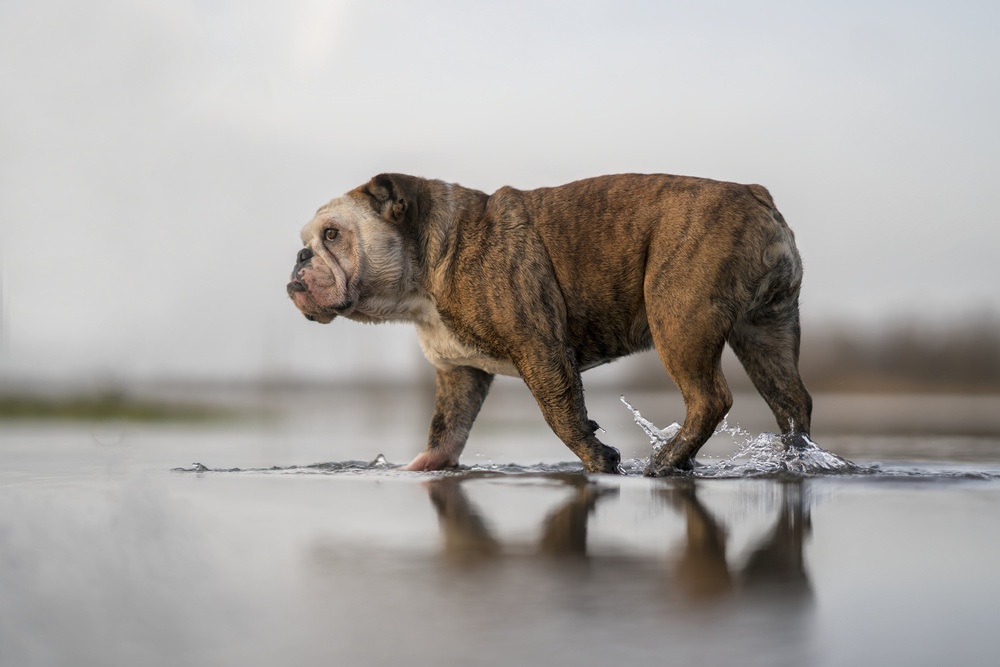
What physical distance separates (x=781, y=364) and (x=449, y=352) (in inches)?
88.9

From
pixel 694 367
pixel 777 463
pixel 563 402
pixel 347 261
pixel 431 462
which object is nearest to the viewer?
pixel 694 367

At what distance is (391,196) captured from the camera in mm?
7324

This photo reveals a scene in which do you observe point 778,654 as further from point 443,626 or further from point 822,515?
point 822,515

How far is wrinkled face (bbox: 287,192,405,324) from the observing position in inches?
287

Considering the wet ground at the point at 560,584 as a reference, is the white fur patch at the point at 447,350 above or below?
above

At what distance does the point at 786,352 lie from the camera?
7.38 m

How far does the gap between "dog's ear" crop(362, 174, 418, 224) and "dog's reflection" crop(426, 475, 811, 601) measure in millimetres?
2244

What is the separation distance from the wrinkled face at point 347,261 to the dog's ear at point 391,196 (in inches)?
2.3

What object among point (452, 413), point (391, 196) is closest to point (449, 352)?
point (452, 413)

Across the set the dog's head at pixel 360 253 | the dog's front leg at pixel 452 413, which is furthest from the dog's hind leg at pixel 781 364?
the dog's head at pixel 360 253

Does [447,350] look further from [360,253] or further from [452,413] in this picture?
[360,253]

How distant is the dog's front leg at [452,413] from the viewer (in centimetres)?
761

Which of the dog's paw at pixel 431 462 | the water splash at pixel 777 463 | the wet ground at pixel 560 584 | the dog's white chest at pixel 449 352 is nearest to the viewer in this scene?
the wet ground at pixel 560 584

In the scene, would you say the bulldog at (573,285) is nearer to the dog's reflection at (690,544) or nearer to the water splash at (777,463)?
the water splash at (777,463)
